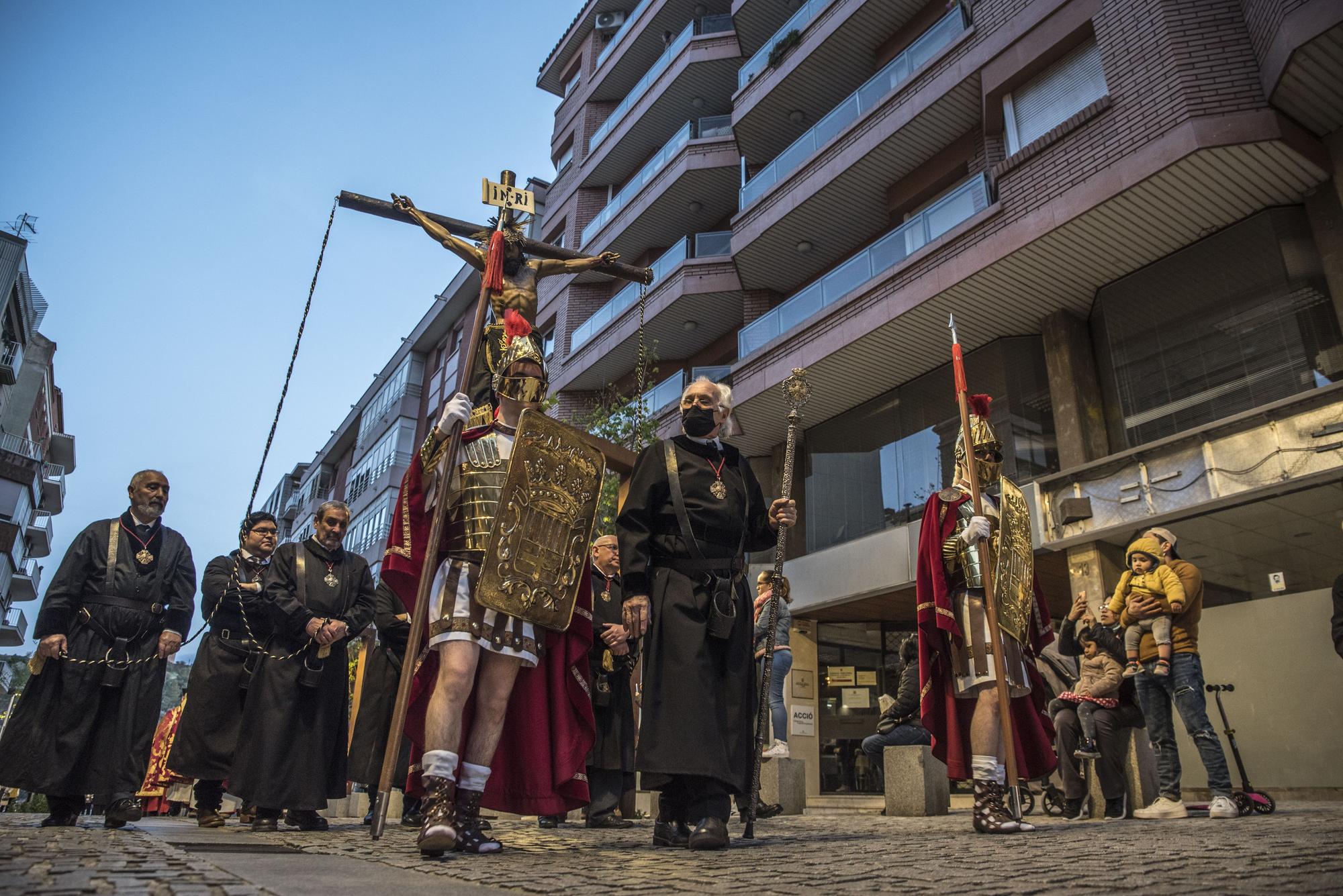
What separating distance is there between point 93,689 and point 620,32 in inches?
1147

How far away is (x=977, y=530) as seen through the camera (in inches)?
195

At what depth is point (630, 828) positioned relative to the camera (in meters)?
5.65

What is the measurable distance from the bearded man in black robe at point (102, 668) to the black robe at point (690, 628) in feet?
10.9

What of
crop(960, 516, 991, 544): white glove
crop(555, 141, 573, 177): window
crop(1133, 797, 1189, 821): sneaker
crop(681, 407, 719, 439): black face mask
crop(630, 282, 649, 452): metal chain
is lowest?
crop(1133, 797, 1189, 821): sneaker

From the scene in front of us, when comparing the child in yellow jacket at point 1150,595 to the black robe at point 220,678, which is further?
the child in yellow jacket at point 1150,595

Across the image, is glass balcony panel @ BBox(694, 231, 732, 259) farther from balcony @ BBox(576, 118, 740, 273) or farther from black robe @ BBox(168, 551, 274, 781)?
black robe @ BBox(168, 551, 274, 781)

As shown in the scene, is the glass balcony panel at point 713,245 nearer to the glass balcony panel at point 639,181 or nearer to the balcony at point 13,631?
the glass balcony panel at point 639,181

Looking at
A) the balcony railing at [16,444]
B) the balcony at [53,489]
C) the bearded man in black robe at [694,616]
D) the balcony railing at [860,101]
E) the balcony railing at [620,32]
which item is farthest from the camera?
the balcony at [53,489]

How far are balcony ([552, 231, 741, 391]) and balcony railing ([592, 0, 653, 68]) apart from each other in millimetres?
10366

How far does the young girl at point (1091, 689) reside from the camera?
6.77 m

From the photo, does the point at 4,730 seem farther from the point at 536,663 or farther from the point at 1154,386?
the point at 1154,386

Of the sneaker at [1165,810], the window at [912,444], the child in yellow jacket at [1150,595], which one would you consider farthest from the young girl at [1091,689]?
the window at [912,444]

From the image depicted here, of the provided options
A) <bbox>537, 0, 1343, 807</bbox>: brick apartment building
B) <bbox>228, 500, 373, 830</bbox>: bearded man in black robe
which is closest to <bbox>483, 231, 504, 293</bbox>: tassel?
<bbox>228, 500, 373, 830</bbox>: bearded man in black robe

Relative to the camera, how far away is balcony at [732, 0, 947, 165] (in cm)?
1850
